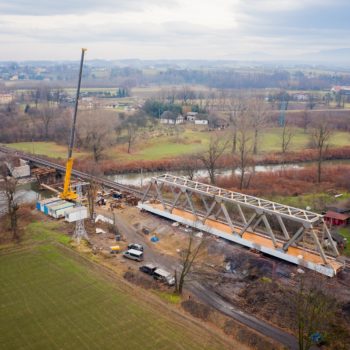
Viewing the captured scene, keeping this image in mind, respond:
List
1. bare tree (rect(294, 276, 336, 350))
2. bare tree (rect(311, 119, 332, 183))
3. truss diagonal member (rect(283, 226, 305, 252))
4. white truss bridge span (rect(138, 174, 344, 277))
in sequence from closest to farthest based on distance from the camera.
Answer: bare tree (rect(294, 276, 336, 350))
white truss bridge span (rect(138, 174, 344, 277))
truss diagonal member (rect(283, 226, 305, 252))
bare tree (rect(311, 119, 332, 183))

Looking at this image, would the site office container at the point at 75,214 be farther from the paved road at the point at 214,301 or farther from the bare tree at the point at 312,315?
the bare tree at the point at 312,315

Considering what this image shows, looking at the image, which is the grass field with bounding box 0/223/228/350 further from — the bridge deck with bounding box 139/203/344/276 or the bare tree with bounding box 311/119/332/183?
the bare tree with bounding box 311/119/332/183

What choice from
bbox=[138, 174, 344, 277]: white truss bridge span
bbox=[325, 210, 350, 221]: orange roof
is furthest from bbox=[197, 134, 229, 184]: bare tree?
bbox=[325, 210, 350, 221]: orange roof


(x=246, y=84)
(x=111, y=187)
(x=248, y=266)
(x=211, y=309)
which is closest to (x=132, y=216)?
(x=111, y=187)

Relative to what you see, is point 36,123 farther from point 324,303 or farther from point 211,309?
point 324,303

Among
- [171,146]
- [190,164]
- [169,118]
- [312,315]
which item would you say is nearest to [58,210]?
[312,315]

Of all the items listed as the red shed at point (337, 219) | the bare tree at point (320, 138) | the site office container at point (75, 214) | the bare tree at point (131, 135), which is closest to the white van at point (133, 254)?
the site office container at point (75, 214)
